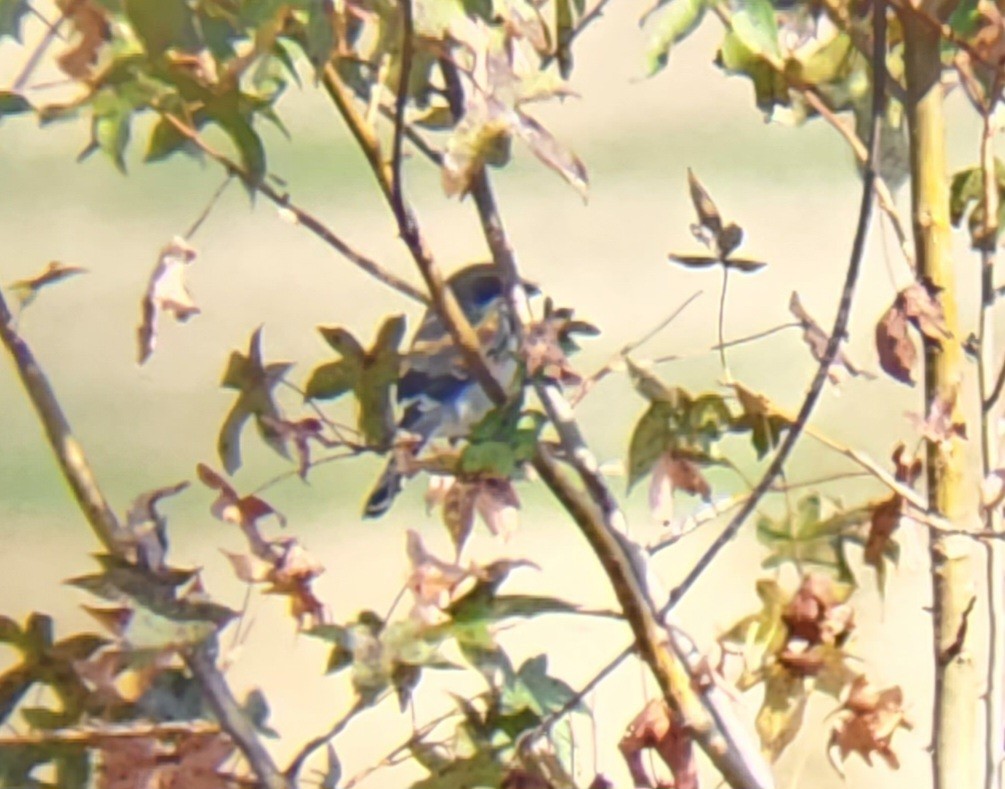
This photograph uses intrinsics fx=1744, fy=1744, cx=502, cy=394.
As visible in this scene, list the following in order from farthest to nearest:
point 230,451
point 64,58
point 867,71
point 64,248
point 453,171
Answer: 1. point 64,248
2. point 867,71
3. point 230,451
4. point 64,58
5. point 453,171

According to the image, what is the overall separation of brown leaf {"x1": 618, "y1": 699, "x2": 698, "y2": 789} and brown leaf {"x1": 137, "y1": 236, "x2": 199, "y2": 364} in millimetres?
554

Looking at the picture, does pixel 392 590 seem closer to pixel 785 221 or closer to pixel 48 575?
pixel 48 575

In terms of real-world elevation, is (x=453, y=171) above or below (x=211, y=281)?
above

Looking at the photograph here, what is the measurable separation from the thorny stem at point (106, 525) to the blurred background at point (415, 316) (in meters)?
0.64

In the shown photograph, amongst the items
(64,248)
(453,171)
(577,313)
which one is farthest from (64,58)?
(577,313)

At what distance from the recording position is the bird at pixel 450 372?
5.35 ft

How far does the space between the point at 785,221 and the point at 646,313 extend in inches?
8.9

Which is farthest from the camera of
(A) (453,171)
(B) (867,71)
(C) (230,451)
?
(B) (867,71)

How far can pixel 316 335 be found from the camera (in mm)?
2275

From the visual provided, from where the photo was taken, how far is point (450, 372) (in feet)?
5.68

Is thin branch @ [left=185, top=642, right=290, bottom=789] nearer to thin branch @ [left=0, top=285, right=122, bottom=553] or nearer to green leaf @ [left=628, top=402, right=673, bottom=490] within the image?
thin branch @ [left=0, top=285, right=122, bottom=553]

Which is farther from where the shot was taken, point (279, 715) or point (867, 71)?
point (279, 715)

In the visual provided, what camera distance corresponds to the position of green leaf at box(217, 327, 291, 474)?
1567 mm

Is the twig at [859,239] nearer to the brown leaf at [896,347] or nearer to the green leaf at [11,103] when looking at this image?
the brown leaf at [896,347]
